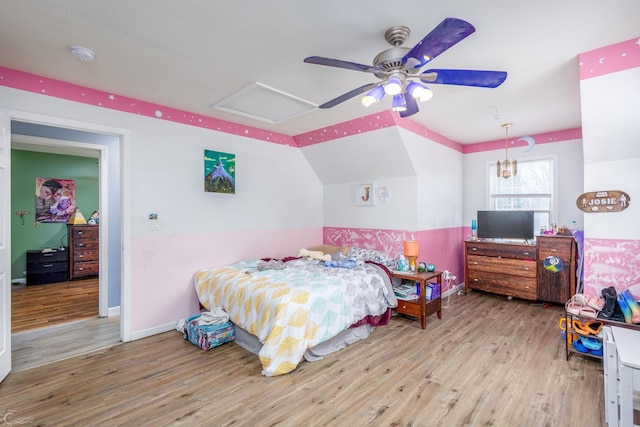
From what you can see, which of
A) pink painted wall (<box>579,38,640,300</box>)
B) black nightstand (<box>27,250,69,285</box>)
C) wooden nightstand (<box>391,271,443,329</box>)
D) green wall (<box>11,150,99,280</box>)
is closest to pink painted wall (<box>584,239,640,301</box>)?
pink painted wall (<box>579,38,640,300</box>)

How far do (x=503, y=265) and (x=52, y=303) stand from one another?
637cm

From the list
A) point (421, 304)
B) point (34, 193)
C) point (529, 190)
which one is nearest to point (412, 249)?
point (421, 304)

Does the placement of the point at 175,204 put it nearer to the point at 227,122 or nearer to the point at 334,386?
the point at 227,122

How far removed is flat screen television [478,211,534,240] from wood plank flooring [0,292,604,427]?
1627mm

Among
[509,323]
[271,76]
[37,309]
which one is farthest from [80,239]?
[509,323]

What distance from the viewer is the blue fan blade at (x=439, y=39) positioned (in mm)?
1405

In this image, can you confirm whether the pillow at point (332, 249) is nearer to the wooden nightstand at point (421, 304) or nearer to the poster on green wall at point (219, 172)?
the wooden nightstand at point (421, 304)

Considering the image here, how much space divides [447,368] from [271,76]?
112 inches

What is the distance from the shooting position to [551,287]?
4.06 meters

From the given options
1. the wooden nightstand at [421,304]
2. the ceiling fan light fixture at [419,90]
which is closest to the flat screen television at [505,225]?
the wooden nightstand at [421,304]

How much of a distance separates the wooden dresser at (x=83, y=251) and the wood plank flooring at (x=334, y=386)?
142 inches

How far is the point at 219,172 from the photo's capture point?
3760 mm

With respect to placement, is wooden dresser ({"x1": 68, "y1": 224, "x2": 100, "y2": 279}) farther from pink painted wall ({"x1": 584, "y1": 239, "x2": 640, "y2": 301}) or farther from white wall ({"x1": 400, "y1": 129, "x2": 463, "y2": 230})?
pink painted wall ({"x1": 584, "y1": 239, "x2": 640, "y2": 301})

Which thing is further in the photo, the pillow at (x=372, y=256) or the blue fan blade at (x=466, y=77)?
the pillow at (x=372, y=256)
